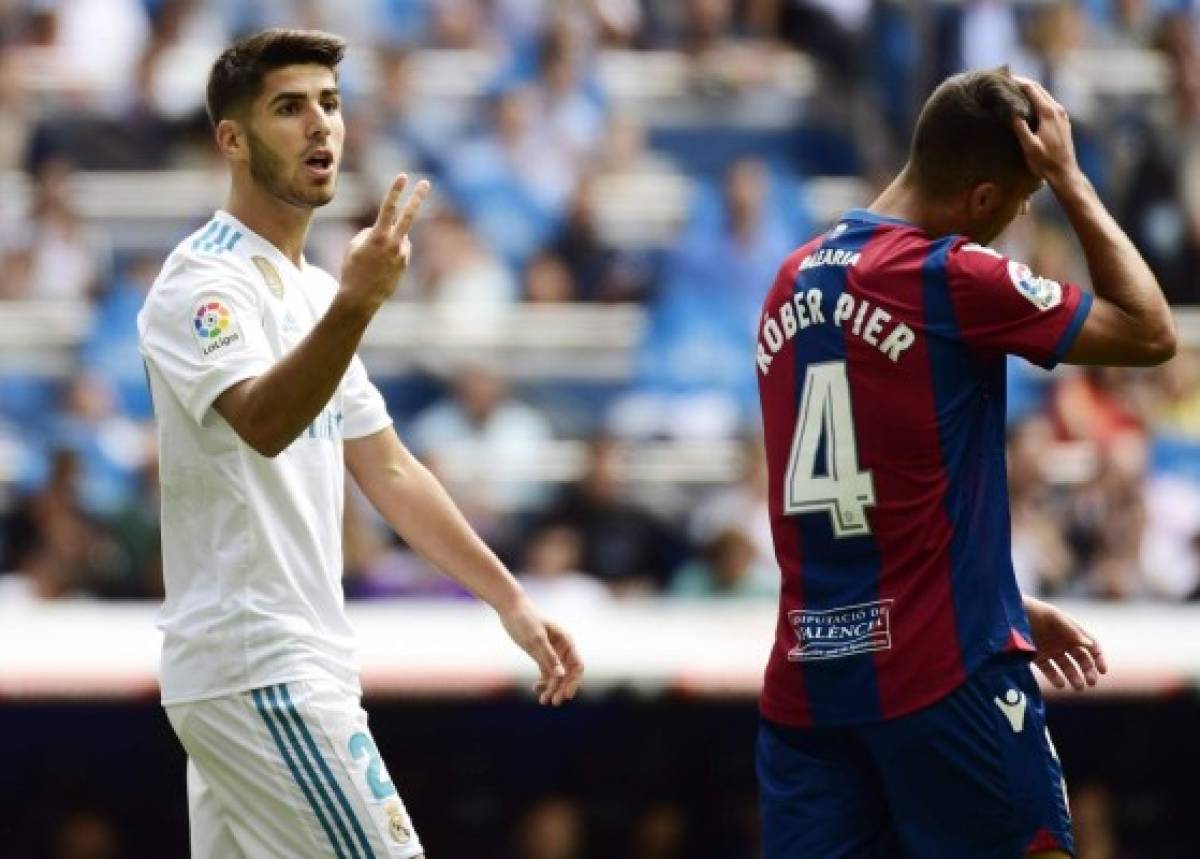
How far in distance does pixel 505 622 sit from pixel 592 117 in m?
8.03

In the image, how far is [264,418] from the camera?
181 inches

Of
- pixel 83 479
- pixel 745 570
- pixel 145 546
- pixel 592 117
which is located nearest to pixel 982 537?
pixel 745 570

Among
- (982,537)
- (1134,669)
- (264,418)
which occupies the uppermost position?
(264,418)

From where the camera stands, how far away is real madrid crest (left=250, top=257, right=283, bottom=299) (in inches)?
198

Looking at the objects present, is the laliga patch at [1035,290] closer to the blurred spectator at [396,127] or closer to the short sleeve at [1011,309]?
the short sleeve at [1011,309]

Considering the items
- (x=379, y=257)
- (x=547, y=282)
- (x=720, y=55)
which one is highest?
(x=720, y=55)

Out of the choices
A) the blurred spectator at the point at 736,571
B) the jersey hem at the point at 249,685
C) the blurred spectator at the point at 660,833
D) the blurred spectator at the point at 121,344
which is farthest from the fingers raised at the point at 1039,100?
the blurred spectator at the point at 121,344

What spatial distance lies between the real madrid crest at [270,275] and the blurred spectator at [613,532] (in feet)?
16.8

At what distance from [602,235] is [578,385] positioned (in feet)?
3.15

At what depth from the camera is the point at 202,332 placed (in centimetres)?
482

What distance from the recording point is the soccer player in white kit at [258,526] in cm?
486

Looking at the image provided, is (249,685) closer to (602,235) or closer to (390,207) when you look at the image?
(390,207)

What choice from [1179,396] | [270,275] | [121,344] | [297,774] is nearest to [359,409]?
[270,275]

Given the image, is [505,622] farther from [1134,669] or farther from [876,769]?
[1134,669]
